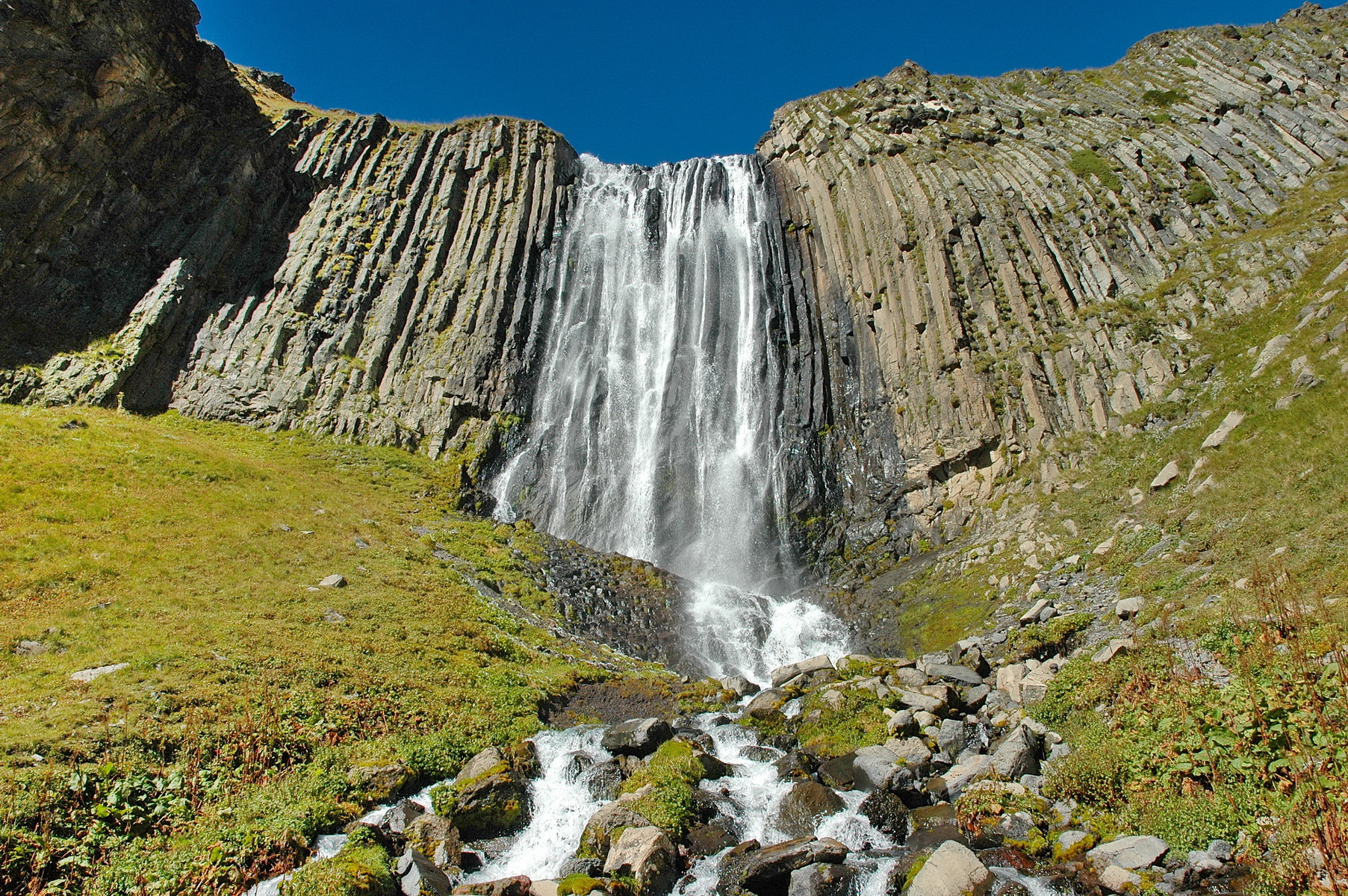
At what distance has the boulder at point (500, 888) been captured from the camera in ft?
28.7

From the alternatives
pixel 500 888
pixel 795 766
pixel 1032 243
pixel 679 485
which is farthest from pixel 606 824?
pixel 1032 243

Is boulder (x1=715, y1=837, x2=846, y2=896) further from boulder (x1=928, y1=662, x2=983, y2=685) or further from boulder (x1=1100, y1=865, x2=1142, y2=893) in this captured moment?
boulder (x1=928, y1=662, x2=983, y2=685)

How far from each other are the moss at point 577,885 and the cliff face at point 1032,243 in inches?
817

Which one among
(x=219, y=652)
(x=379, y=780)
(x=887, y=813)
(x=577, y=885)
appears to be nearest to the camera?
(x=577, y=885)

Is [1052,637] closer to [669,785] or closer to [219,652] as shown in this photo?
[669,785]

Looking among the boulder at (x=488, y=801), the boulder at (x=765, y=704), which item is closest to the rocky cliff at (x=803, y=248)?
the boulder at (x=765, y=704)

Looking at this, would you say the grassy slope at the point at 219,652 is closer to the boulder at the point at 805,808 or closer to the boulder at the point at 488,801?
the boulder at the point at 488,801

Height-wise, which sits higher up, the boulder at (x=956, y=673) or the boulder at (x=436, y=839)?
the boulder at (x=956, y=673)

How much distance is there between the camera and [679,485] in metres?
32.6

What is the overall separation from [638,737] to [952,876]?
657cm

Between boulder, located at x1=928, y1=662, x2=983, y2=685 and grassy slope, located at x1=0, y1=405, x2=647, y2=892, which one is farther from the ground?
boulder, located at x1=928, y1=662, x2=983, y2=685

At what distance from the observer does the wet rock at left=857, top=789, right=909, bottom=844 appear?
1080 centimetres

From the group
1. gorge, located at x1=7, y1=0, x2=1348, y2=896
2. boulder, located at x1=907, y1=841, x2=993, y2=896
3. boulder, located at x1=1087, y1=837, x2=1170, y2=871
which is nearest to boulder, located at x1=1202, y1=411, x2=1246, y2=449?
→ gorge, located at x1=7, y1=0, x2=1348, y2=896

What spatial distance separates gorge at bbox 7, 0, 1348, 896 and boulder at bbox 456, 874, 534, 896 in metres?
0.08
